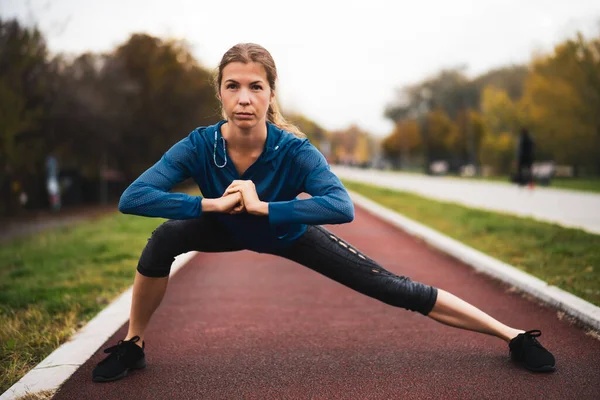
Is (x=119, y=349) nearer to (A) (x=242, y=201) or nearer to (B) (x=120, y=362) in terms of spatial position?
(B) (x=120, y=362)

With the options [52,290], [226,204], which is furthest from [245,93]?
[52,290]

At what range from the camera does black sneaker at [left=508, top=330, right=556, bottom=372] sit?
3.40 m

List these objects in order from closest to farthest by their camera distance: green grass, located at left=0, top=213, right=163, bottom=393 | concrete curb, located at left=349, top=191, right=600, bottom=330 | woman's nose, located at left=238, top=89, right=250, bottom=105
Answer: woman's nose, located at left=238, top=89, right=250, bottom=105
green grass, located at left=0, top=213, right=163, bottom=393
concrete curb, located at left=349, top=191, right=600, bottom=330

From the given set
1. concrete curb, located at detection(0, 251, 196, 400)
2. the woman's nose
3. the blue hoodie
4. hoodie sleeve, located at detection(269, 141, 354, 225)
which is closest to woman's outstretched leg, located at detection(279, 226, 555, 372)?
the blue hoodie

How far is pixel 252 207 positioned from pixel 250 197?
0.17ft

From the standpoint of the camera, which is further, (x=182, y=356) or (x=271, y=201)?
(x=182, y=356)

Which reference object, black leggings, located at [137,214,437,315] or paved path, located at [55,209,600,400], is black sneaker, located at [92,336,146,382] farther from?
black leggings, located at [137,214,437,315]

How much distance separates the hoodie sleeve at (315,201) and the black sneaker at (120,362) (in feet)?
3.98

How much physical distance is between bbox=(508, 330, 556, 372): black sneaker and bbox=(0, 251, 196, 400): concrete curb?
8.06 ft

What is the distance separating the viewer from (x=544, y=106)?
33344 millimetres

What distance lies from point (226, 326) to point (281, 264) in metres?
3.03

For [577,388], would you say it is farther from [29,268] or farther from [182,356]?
[29,268]

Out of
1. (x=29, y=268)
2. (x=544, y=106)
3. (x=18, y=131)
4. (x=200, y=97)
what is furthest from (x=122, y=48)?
(x=29, y=268)

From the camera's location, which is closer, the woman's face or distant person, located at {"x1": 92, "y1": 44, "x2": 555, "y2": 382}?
distant person, located at {"x1": 92, "y1": 44, "x2": 555, "y2": 382}
